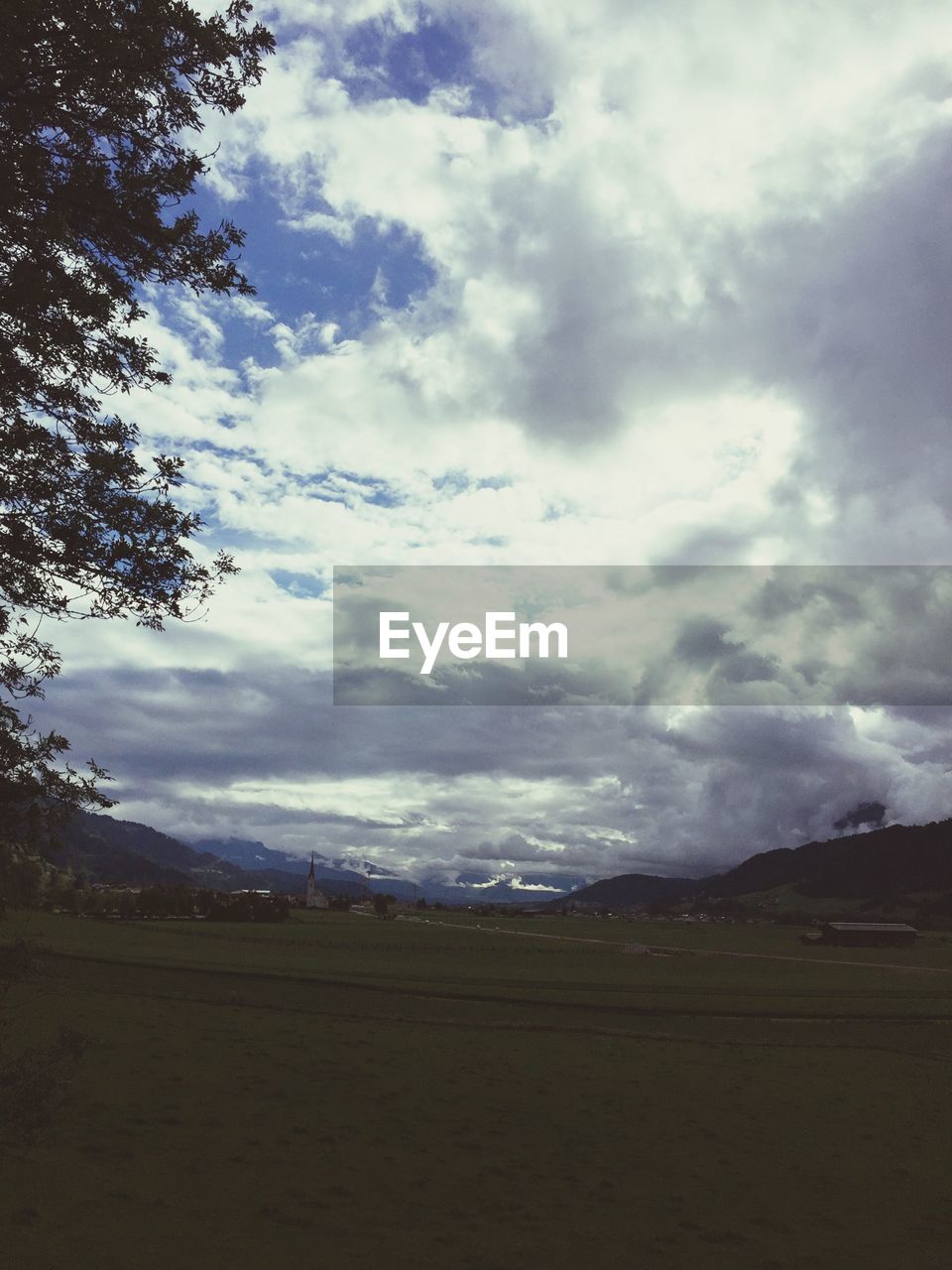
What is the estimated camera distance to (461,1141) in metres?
20.9

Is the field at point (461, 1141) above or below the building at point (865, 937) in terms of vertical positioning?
above

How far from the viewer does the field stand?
14203mm

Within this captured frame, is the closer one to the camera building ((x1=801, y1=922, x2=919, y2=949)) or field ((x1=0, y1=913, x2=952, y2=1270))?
field ((x1=0, y1=913, x2=952, y2=1270))

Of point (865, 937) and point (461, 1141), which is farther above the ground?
point (461, 1141)

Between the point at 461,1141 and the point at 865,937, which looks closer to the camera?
the point at 461,1141

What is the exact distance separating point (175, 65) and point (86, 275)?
3.22m

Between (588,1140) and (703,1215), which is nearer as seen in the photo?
(703,1215)

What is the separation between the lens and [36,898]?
1113 cm

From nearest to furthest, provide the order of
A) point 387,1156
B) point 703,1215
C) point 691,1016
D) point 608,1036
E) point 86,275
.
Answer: point 86,275, point 703,1215, point 387,1156, point 608,1036, point 691,1016

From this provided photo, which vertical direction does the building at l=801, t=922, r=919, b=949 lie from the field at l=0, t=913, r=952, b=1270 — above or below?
below

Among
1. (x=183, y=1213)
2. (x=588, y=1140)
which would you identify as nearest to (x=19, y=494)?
(x=183, y=1213)

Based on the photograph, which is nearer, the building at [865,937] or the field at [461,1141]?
the field at [461,1141]

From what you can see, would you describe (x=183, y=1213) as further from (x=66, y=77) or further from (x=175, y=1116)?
(x=66, y=77)

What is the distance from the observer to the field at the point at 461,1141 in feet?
46.6
